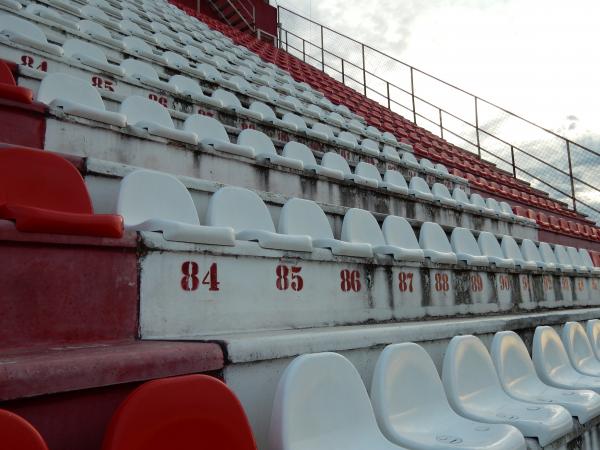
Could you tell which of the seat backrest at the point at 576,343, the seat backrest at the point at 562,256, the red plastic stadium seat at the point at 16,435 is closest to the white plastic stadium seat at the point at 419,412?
the red plastic stadium seat at the point at 16,435

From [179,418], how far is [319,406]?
0.40m

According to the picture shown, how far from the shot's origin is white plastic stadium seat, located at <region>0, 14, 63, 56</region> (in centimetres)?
241

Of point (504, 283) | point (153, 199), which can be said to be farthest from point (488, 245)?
point (153, 199)

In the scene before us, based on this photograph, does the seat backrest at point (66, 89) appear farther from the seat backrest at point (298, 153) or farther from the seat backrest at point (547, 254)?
the seat backrest at point (547, 254)

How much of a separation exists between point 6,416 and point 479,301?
2.33 m

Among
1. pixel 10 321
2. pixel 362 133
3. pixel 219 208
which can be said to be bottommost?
pixel 10 321

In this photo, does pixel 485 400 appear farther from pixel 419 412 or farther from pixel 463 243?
pixel 463 243

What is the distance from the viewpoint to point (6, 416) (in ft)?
1.83

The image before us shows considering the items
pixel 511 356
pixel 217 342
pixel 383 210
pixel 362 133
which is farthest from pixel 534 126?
pixel 217 342

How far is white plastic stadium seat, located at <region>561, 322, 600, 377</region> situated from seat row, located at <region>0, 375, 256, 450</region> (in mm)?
1892

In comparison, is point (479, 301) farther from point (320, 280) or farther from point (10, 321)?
point (10, 321)

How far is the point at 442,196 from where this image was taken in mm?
3713

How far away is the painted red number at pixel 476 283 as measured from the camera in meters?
2.51

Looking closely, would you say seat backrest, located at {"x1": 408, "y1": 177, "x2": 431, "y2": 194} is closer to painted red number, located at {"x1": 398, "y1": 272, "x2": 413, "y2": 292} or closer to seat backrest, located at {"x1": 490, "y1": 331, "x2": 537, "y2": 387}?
A: painted red number, located at {"x1": 398, "y1": 272, "x2": 413, "y2": 292}
